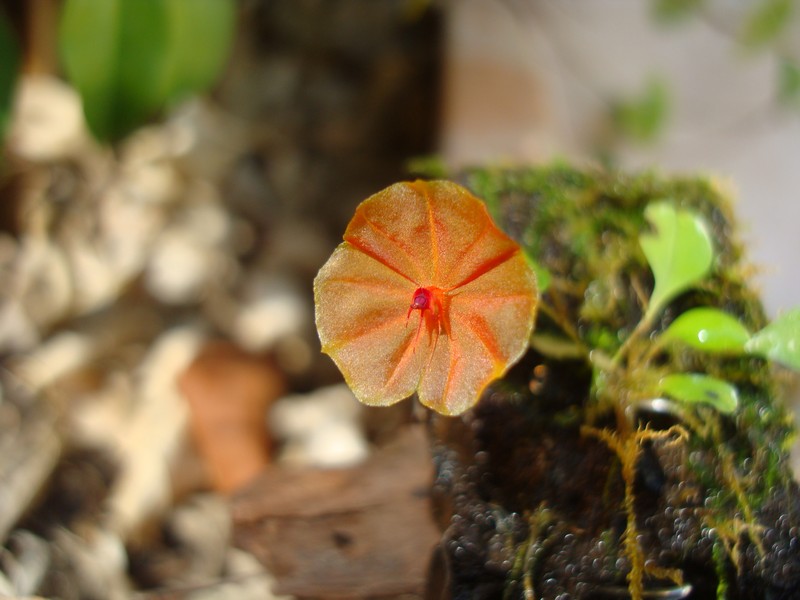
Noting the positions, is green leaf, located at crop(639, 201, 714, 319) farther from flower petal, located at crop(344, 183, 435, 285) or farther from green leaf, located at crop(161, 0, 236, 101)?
green leaf, located at crop(161, 0, 236, 101)

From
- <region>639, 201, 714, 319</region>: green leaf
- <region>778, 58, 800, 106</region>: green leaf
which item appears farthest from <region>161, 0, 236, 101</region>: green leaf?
<region>778, 58, 800, 106</region>: green leaf

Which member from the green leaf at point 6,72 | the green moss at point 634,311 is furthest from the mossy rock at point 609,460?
the green leaf at point 6,72

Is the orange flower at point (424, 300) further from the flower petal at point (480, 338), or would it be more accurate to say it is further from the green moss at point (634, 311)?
the green moss at point (634, 311)

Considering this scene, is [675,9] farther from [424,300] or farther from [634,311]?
[424,300]

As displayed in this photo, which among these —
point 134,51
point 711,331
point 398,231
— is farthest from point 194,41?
point 711,331

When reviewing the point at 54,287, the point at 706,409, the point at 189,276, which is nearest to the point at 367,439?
the point at 189,276

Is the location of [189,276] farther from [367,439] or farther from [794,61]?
[794,61]
